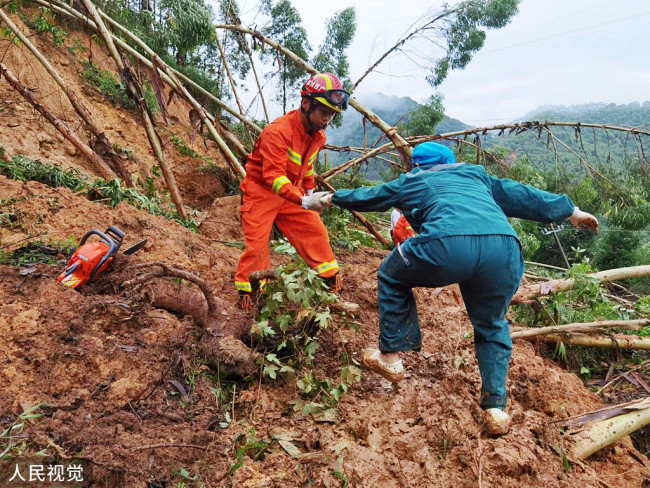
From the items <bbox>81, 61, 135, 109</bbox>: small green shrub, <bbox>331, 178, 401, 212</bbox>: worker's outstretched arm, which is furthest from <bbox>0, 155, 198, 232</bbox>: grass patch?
<bbox>81, 61, 135, 109</bbox>: small green shrub

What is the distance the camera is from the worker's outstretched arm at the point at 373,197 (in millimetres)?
2336

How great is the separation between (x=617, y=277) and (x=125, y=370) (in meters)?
4.08

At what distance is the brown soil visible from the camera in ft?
6.02

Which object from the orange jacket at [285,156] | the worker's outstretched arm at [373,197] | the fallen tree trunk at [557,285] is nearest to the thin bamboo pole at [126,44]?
the orange jacket at [285,156]

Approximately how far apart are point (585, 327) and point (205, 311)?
279 cm

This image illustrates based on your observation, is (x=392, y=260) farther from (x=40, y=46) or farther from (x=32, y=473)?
(x=40, y=46)

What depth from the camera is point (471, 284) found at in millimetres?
2133

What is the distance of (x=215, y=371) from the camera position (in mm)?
2465

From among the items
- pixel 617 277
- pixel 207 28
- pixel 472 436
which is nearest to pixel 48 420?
pixel 472 436

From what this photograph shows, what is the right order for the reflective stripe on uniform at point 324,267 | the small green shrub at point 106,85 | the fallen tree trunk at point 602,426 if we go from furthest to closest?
the small green shrub at point 106,85
the reflective stripe on uniform at point 324,267
the fallen tree trunk at point 602,426

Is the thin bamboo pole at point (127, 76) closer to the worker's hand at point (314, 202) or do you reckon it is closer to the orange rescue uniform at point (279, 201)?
the orange rescue uniform at point (279, 201)

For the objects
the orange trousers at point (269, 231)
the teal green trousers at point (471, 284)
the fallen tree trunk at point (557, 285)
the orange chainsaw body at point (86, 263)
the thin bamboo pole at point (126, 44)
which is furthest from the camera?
the thin bamboo pole at point (126, 44)

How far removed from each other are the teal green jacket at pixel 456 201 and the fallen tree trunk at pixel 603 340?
1.27 m

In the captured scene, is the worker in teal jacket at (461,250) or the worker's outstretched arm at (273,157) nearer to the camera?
the worker in teal jacket at (461,250)
